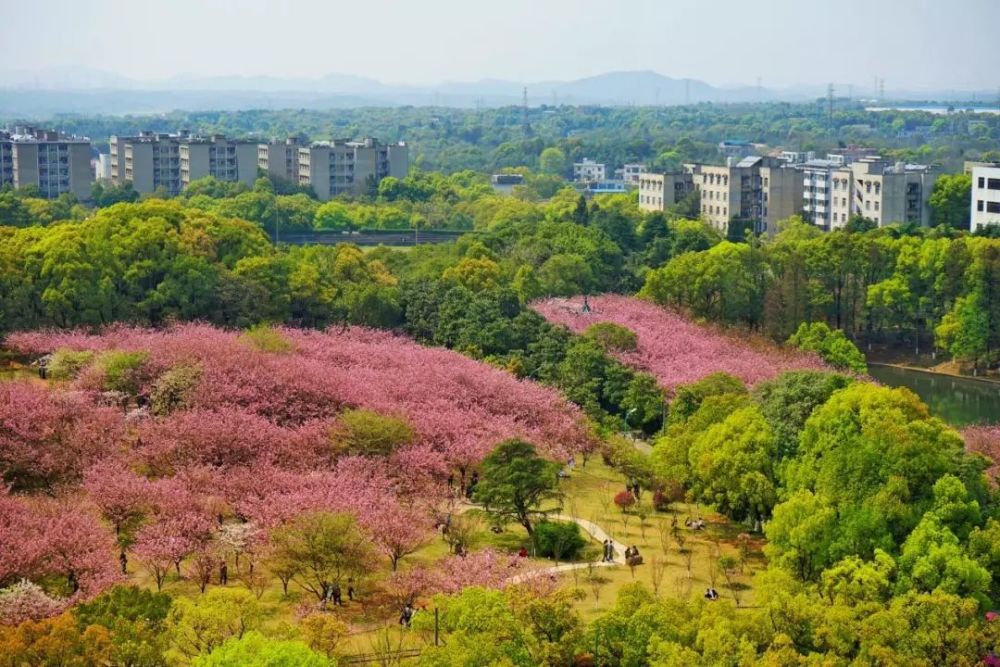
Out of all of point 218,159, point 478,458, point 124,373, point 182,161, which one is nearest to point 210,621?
point 478,458

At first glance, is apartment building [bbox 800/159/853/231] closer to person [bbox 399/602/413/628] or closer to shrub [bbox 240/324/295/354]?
shrub [bbox 240/324/295/354]

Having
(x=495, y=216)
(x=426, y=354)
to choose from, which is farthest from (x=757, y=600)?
(x=495, y=216)

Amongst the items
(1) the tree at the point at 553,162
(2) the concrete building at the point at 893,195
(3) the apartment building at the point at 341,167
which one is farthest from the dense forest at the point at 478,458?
(1) the tree at the point at 553,162

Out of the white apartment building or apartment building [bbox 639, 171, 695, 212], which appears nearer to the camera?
the white apartment building

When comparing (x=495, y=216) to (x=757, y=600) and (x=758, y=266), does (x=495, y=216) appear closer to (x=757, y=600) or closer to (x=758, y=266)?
(x=758, y=266)

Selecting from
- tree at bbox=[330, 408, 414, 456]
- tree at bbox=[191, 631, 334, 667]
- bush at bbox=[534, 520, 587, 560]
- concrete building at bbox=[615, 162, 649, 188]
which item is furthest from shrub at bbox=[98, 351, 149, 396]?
concrete building at bbox=[615, 162, 649, 188]

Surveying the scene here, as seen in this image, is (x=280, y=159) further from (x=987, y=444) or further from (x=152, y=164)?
(x=987, y=444)

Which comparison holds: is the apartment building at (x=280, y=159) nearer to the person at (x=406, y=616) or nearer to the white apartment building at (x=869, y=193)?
the white apartment building at (x=869, y=193)
